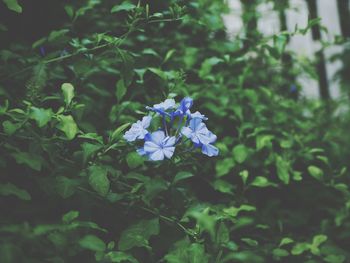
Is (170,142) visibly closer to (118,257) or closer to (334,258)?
(118,257)

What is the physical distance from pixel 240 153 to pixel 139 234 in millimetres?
644

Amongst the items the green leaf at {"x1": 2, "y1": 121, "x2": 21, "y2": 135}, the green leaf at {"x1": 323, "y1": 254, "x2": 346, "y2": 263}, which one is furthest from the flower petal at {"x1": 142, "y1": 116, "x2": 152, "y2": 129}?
the green leaf at {"x1": 323, "y1": 254, "x2": 346, "y2": 263}

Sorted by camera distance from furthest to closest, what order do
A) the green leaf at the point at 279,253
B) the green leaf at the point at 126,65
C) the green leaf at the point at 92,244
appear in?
the green leaf at the point at 279,253 < the green leaf at the point at 126,65 < the green leaf at the point at 92,244

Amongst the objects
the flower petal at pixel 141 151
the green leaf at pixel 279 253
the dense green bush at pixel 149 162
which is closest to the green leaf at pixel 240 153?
the dense green bush at pixel 149 162

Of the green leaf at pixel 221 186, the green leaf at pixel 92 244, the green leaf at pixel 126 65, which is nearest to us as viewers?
the green leaf at pixel 92 244

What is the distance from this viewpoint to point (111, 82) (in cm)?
188

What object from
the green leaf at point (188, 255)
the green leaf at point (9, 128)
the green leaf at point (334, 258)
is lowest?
the green leaf at point (334, 258)

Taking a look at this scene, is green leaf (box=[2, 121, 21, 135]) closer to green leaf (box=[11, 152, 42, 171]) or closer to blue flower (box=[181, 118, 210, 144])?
green leaf (box=[11, 152, 42, 171])

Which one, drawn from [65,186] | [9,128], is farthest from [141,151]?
[9,128]

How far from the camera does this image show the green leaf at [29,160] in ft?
3.50

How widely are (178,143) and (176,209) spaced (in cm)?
26

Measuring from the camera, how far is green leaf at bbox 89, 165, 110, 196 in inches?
43.8

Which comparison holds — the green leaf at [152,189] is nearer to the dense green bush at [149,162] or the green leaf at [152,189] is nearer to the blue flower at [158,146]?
the dense green bush at [149,162]

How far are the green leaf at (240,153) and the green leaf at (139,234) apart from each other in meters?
0.55
